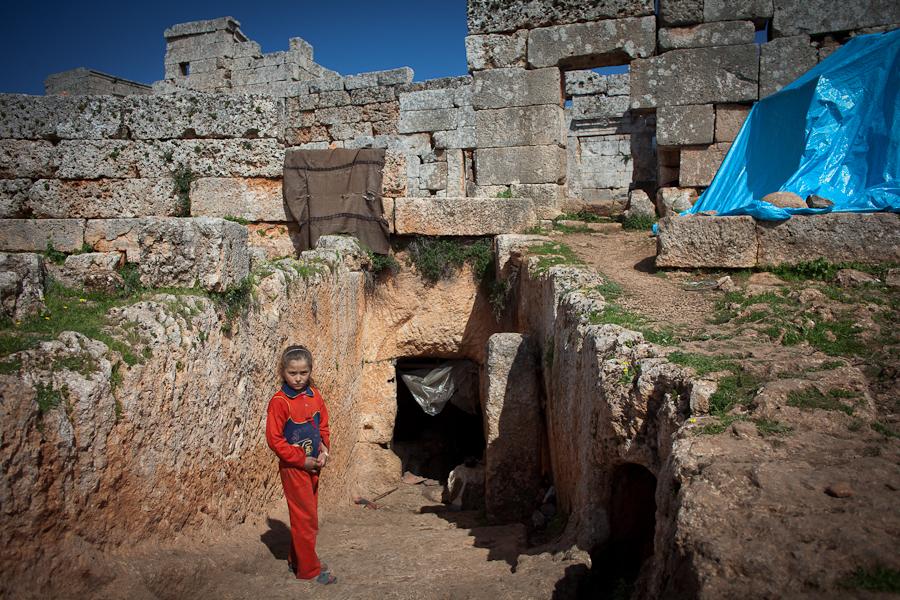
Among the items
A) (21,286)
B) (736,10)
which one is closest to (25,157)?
(21,286)

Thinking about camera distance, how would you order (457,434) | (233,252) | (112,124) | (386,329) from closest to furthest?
1. (233,252)
2. (112,124)
3. (386,329)
4. (457,434)

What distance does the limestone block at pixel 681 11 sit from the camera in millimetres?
8609

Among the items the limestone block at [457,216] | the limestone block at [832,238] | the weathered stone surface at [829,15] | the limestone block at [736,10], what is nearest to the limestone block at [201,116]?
the limestone block at [457,216]

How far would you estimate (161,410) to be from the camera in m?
3.33

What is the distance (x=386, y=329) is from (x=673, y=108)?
16.5 ft

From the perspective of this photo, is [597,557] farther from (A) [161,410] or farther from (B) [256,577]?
(A) [161,410]

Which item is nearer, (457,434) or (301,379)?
(301,379)

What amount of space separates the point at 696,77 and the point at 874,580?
8.26 meters

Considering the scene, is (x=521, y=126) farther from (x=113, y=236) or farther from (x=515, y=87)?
(x=113, y=236)

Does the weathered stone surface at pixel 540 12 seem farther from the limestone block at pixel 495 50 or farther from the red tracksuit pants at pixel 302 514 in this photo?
the red tracksuit pants at pixel 302 514

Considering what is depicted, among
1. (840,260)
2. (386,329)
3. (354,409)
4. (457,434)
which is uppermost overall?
(840,260)

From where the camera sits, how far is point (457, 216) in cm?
802

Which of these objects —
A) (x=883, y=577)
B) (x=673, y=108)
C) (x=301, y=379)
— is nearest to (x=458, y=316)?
(x=673, y=108)

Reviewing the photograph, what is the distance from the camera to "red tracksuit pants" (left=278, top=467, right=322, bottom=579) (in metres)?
3.65
